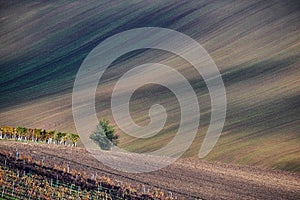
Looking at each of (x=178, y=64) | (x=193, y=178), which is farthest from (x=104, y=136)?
(x=178, y=64)

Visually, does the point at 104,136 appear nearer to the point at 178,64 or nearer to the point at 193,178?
the point at 193,178

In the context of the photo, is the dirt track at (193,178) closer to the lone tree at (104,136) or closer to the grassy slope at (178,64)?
the grassy slope at (178,64)

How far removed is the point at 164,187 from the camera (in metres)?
48.8

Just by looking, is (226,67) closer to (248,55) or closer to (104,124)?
(248,55)

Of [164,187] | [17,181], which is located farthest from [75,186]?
[164,187]

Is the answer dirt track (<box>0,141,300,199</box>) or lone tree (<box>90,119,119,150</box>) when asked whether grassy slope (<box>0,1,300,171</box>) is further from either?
dirt track (<box>0,141,300,199</box>)

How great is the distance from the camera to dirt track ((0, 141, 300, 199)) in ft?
162

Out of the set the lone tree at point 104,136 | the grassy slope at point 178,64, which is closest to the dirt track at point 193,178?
the grassy slope at point 178,64

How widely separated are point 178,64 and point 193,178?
47327 mm

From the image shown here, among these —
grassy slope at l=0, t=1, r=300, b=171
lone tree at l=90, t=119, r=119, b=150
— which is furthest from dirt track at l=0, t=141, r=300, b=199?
lone tree at l=90, t=119, r=119, b=150

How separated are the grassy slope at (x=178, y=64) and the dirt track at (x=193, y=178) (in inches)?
311

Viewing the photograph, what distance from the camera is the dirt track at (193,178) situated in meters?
49.3

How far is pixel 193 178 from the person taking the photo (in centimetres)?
5281

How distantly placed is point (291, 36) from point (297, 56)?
28.8 feet
